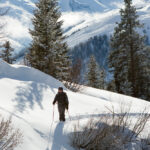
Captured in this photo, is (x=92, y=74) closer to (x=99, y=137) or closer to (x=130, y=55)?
(x=130, y=55)

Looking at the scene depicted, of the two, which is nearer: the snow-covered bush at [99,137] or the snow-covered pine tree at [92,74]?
the snow-covered bush at [99,137]

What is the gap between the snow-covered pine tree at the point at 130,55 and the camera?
25000 mm

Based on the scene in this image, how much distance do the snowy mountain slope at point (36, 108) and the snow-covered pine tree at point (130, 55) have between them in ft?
33.8

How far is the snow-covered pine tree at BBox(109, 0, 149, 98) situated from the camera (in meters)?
25.0

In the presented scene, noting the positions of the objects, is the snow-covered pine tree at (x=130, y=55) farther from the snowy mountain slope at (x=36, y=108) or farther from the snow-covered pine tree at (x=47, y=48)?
the snowy mountain slope at (x=36, y=108)

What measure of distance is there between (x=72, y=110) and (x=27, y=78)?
16.8 ft

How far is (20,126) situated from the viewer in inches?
264

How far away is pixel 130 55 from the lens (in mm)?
25203

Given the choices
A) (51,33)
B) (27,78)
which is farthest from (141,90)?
(27,78)

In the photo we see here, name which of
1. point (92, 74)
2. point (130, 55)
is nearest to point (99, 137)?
point (130, 55)

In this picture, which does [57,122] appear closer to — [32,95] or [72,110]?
[72,110]

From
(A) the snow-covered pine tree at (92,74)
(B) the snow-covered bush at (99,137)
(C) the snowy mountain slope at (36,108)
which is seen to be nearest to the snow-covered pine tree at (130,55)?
(A) the snow-covered pine tree at (92,74)

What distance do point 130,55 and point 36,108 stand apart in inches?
699

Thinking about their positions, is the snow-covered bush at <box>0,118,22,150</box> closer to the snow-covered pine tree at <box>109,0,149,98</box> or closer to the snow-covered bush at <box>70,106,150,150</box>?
the snow-covered bush at <box>70,106,150,150</box>
